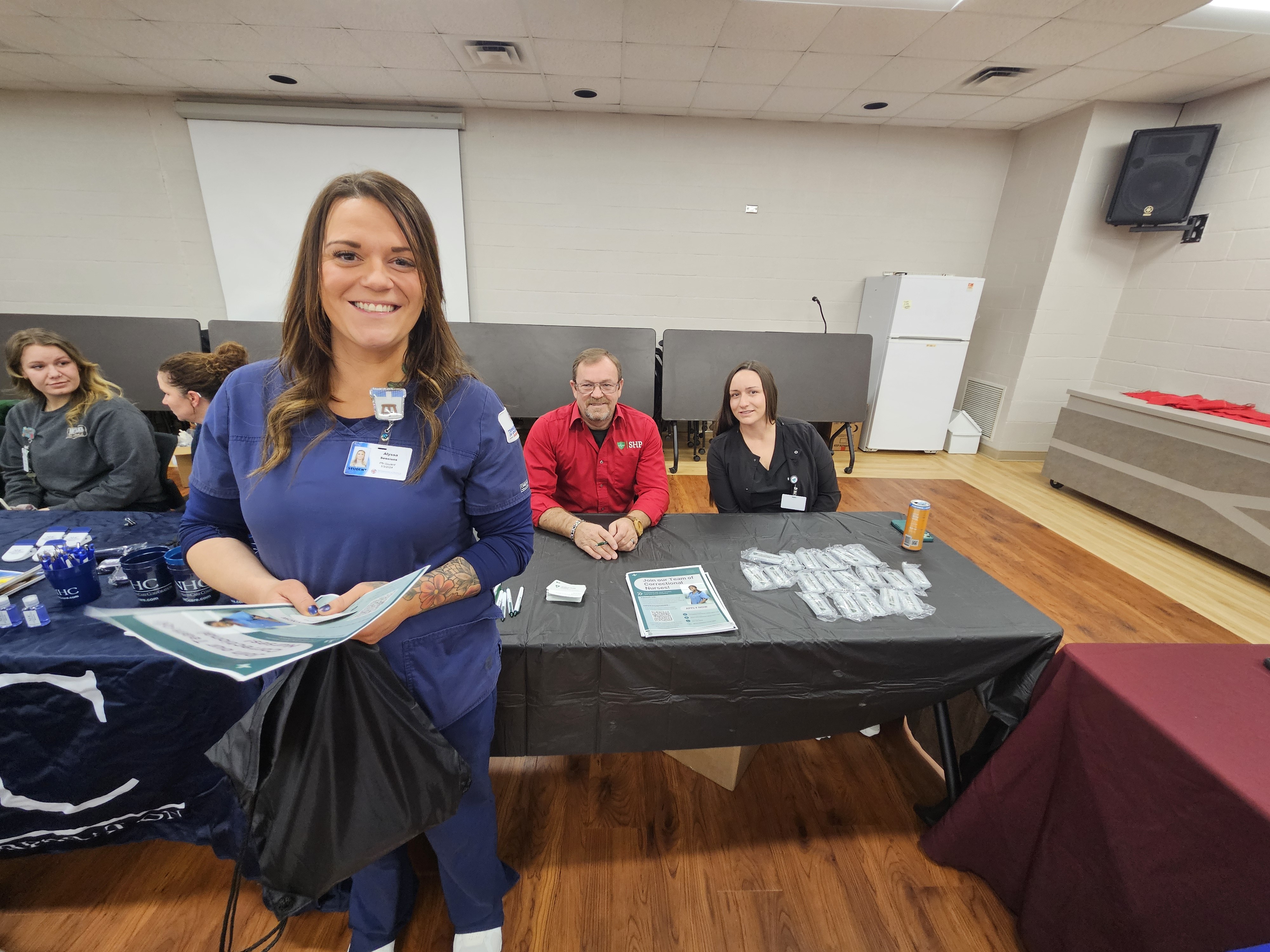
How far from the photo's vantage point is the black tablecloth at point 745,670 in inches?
45.3

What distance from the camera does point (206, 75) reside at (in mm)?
3684

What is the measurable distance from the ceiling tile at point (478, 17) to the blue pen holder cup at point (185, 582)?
3.14 metres

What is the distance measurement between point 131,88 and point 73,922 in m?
5.69

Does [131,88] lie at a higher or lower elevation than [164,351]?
higher

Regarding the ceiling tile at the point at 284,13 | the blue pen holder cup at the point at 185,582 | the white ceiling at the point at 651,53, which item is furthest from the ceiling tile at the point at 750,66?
the blue pen holder cup at the point at 185,582

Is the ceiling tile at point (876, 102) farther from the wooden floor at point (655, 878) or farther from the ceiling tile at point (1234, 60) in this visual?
the wooden floor at point (655, 878)

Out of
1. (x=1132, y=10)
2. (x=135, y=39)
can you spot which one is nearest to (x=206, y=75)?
(x=135, y=39)

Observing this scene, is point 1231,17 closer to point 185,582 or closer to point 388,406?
point 388,406

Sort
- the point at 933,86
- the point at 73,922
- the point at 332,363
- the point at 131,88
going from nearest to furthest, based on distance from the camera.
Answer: the point at 332,363 < the point at 73,922 < the point at 933,86 < the point at 131,88

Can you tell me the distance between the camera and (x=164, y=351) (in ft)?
14.0

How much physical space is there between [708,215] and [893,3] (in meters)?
2.15

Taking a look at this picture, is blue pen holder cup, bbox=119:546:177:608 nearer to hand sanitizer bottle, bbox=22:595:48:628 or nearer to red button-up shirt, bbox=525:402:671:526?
hand sanitizer bottle, bbox=22:595:48:628

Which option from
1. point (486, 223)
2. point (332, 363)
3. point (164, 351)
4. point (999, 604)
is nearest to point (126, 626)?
point (332, 363)

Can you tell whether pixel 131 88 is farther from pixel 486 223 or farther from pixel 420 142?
pixel 486 223
